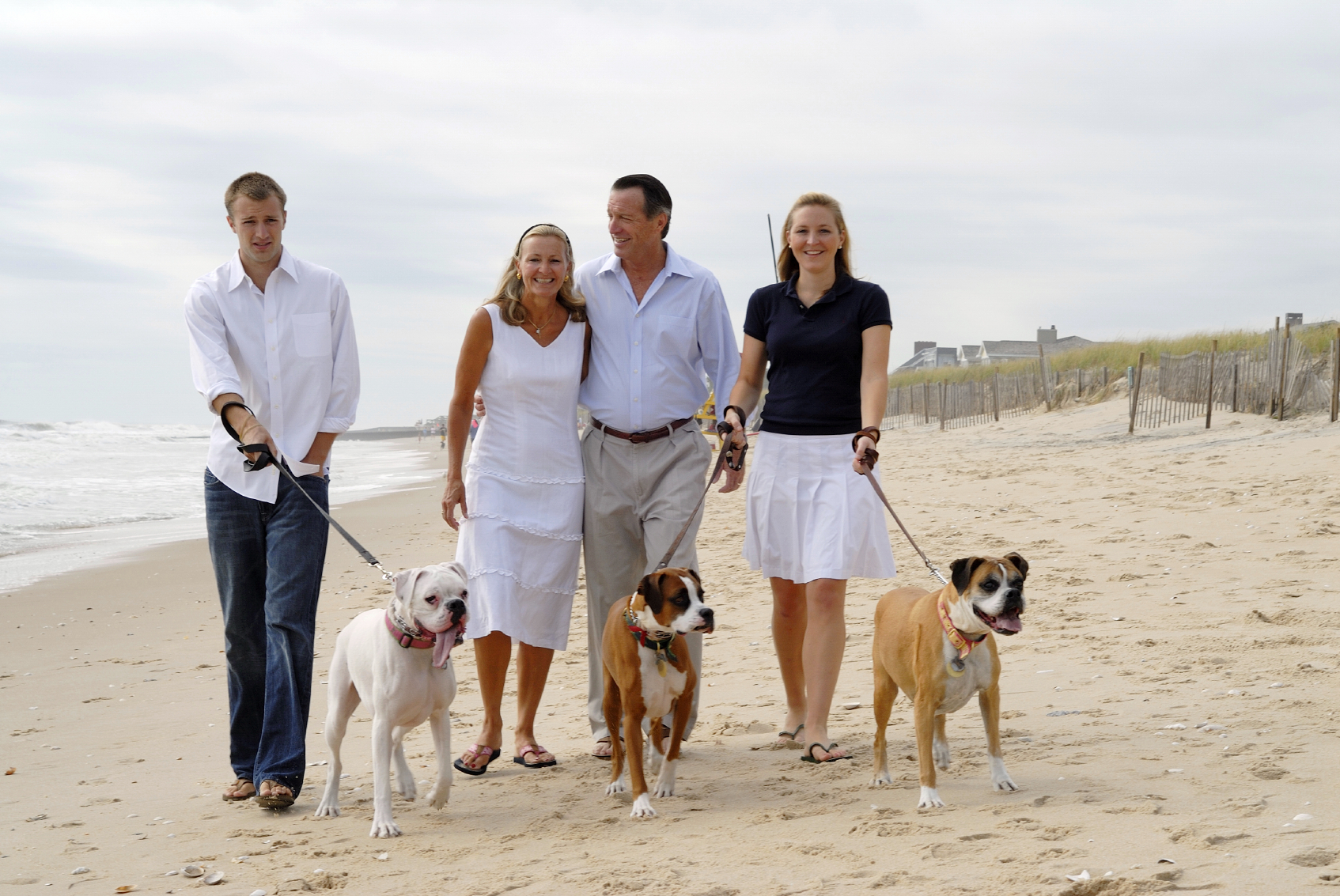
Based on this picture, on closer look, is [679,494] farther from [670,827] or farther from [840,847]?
[840,847]

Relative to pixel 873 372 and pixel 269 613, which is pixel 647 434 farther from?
pixel 269 613

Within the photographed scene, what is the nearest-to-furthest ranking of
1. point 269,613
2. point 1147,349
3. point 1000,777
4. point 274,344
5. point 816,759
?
point 1000,777
point 269,613
point 274,344
point 816,759
point 1147,349

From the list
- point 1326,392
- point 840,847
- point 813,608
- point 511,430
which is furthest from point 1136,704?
point 1326,392

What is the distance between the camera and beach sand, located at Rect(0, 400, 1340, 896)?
3.39m

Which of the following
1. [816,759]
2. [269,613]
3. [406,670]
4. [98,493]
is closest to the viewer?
[406,670]

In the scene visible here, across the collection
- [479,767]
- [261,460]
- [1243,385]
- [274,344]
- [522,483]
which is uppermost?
[1243,385]

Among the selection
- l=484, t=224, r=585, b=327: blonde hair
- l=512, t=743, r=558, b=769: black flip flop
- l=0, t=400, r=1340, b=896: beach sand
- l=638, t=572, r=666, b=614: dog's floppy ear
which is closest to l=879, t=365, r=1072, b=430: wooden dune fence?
l=0, t=400, r=1340, b=896: beach sand

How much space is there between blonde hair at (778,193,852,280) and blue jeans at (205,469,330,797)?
2303 millimetres

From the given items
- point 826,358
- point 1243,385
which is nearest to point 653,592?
point 826,358

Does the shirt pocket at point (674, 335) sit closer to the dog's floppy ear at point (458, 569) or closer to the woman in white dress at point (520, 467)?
the woman in white dress at point (520, 467)

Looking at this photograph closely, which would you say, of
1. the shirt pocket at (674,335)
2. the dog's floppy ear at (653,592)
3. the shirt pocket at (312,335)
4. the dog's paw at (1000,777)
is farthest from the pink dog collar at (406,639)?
the dog's paw at (1000,777)

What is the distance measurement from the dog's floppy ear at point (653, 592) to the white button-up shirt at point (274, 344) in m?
1.43

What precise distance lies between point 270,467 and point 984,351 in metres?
61.1

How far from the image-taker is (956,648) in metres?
4.01
